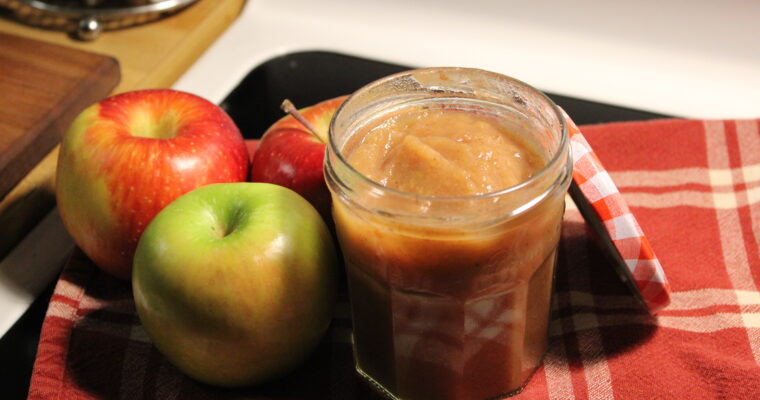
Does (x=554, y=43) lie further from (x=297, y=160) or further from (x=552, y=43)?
(x=297, y=160)

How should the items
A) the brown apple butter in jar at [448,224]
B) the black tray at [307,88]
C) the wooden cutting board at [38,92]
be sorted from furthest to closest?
the black tray at [307,88] → the wooden cutting board at [38,92] → the brown apple butter in jar at [448,224]

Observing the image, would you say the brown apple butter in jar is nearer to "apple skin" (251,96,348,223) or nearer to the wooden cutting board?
"apple skin" (251,96,348,223)

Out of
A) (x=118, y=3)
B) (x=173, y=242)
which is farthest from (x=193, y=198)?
(x=118, y=3)

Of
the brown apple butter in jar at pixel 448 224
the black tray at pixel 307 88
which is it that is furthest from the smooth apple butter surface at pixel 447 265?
the black tray at pixel 307 88

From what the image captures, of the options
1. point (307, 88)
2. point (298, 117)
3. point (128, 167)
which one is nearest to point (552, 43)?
point (307, 88)

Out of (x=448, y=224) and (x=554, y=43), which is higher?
(x=448, y=224)

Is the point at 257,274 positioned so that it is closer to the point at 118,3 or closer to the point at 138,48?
the point at 138,48

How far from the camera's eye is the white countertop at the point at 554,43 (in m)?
1.04

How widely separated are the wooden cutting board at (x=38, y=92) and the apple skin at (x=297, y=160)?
0.28 metres

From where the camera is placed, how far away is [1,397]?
78cm

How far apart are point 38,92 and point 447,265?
62 cm

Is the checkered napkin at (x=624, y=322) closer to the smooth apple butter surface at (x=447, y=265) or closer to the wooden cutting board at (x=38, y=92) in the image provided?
the smooth apple butter surface at (x=447, y=265)

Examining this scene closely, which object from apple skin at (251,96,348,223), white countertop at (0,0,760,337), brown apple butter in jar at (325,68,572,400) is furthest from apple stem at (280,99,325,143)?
white countertop at (0,0,760,337)

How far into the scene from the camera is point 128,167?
0.74m
